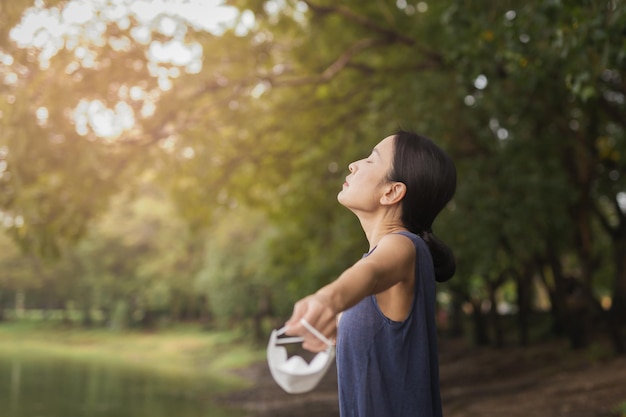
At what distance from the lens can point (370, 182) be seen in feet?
7.56

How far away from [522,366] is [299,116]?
8.70 metres

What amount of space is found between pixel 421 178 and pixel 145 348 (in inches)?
1572

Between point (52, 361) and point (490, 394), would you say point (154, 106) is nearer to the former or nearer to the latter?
point (490, 394)

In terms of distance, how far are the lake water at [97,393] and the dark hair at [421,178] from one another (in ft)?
51.9

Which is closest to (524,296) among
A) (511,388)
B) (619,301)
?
(619,301)

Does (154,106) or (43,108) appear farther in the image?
(154,106)

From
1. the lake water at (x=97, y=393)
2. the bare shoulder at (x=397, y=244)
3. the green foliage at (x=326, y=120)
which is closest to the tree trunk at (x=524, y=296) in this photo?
the green foliage at (x=326, y=120)

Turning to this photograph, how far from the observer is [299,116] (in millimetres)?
13430

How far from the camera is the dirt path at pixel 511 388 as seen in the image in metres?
10.8

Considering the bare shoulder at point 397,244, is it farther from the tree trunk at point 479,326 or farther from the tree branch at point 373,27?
the tree trunk at point 479,326

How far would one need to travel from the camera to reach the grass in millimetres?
30984

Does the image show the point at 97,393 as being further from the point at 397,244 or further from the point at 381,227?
the point at 397,244

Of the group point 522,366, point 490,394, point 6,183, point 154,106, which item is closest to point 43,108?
point 6,183

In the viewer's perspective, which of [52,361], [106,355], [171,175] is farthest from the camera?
[106,355]
